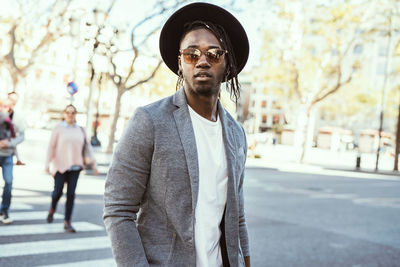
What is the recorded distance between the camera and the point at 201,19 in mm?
2020

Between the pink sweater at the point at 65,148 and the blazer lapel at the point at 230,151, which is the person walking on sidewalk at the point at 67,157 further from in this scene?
the blazer lapel at the point at 230,151

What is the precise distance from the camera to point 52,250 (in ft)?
20.3

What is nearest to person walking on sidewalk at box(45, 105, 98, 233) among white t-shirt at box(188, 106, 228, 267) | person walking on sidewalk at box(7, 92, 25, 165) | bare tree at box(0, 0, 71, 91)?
person walking on sidewalk at box(7, 92, 25, 165)

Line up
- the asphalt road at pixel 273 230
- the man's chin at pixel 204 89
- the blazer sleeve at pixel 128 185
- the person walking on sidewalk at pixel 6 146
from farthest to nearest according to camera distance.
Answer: the person walking on sidewalk at pixel 6 146
the asphalt road at pixel 273 230
the man's chin at pixel 204 89
the blazer sleeve at pixel 128 185

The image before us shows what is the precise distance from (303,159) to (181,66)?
3126cm

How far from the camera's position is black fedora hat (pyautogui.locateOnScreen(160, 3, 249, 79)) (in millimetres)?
1996

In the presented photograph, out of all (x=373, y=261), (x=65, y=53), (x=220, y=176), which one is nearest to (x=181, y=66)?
(x=220, y=176)

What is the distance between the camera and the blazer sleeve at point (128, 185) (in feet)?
5.54

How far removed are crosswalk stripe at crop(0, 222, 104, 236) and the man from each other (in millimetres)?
5751

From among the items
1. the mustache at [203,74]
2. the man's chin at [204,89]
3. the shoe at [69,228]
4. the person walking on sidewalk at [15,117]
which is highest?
the mustache at [203,74]

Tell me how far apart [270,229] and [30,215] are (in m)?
4.30

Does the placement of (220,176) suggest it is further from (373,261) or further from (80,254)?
(373,261)

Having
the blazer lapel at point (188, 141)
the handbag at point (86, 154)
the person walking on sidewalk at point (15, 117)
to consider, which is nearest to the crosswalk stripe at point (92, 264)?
the handbag at point (86, 154)

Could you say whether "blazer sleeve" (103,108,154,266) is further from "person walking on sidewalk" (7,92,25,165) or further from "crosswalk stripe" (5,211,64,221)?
"crosswalk stripe" (5,211,64,221)
